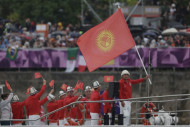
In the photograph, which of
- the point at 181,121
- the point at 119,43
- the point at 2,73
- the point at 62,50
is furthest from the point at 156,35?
the point at 119,43

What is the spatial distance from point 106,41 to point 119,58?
9.63 meters

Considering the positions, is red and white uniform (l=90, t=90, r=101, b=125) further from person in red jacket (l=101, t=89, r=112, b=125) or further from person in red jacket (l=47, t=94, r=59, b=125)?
person in red jacket (l=47, t=94, r=59, b=125)

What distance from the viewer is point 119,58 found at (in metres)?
30.2

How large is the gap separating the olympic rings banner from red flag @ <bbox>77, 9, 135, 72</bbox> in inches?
340

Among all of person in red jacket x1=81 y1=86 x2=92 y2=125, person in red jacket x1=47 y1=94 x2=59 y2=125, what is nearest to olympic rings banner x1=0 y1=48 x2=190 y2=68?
person in red jacket x1=81 y1=86 x2=92 y2=125

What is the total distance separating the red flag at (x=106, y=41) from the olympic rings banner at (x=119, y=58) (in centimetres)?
865

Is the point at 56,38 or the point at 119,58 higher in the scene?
the point at 56,38

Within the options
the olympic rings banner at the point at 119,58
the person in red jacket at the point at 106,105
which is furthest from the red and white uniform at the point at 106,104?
the olympic rings banner at the point at 119,58

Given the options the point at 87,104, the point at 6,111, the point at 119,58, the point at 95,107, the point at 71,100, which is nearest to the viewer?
the point at 95,107

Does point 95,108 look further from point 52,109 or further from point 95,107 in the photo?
point 52,109

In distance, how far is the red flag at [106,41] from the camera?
20.3m

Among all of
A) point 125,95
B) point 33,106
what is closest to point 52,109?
point 33,106

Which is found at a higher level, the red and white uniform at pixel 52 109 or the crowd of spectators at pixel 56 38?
the crowd of spectators at pixel 56 38

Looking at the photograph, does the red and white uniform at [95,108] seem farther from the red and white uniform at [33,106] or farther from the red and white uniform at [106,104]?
the red and white uniform at [33,106]
